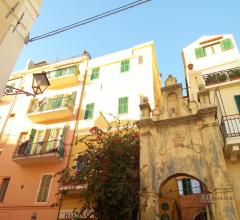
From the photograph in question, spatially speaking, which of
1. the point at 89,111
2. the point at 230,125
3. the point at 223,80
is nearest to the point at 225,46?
the point at 223,80

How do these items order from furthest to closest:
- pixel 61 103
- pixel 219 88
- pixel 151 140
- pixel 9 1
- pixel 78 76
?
pixel 78 76 < pixel 61 103 < pixel 219 88 < pixel 151 140 < pixel 9 1

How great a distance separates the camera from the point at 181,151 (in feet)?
33.4

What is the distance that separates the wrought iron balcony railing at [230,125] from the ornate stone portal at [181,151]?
0.97m

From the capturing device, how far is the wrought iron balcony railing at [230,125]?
10938 millimetres

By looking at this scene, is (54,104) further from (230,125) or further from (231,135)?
(231,135)

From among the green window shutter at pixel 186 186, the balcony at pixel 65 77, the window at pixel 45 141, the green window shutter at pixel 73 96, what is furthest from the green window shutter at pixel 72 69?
the green window shutter at pixel 186 186

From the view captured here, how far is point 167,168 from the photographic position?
9992 mm

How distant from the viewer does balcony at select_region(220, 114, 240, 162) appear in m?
10.1

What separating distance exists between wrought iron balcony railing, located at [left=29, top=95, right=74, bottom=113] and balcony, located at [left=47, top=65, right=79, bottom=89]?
1.89m

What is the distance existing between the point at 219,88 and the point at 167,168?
21.4 feet

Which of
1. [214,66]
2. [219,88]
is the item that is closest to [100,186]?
[219,88]

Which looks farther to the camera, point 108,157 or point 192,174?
point 108,157

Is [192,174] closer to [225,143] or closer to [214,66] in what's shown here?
[225,143]

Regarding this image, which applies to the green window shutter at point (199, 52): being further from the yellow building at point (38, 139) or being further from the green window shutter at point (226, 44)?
the yellow building at point (38, 139)
